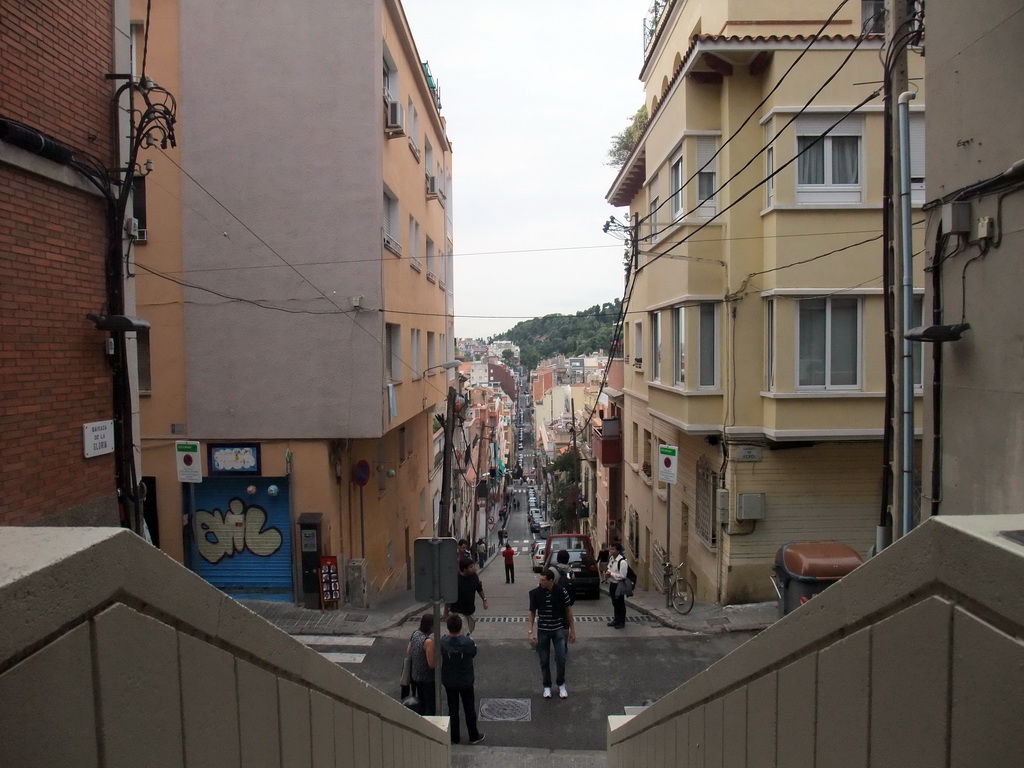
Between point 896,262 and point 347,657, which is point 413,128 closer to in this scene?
point 347,657

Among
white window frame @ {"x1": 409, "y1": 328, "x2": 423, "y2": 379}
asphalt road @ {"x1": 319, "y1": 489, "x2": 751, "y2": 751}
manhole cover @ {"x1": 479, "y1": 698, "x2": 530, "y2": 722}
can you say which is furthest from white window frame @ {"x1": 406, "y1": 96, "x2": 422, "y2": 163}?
manhole cover @ {"x1": 479, "y1": 698, "x2": 530, "y2": 722}

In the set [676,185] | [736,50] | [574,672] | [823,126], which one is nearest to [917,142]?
[823,126]

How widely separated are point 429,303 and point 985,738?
20303mm

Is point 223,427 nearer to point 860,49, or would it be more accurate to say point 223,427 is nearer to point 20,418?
point 20,418

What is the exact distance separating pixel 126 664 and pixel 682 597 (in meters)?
14.4

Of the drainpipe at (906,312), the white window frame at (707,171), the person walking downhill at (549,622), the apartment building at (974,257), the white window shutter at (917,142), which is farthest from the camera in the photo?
the white window frame at (707,171)

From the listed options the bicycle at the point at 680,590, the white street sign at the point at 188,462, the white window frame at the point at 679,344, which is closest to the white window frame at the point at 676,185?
the white window frame at the point at 679,344

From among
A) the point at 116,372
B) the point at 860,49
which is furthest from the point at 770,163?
the point at 116,372

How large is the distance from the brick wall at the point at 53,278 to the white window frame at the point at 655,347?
37.8 feet

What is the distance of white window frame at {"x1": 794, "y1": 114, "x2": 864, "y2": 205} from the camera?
40.9 feet

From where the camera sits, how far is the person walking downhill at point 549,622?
29.3 ft

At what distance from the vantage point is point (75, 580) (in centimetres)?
165

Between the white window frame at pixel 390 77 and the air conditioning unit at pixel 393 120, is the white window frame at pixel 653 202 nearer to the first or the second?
the air conditioning unit at pixel 393 120

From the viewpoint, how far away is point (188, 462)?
499 inches
